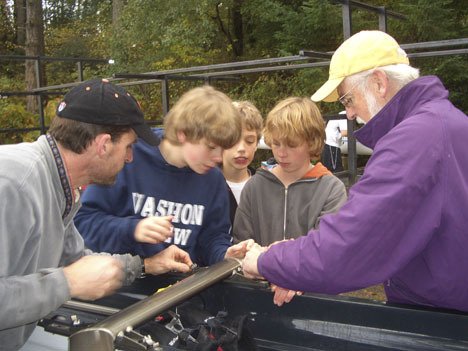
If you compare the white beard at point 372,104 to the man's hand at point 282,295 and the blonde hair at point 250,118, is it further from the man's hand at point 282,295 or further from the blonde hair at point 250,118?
the blonde hair at point 250,118

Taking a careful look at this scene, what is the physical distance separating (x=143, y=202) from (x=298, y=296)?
0.70 m

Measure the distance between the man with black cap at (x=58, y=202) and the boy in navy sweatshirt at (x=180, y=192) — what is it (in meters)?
0.21

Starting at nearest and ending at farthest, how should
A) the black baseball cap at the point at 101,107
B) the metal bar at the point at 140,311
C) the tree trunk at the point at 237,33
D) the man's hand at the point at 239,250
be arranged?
the metal bar at the point at 140,311 < the black baseball cap at the point at 101,107 < the man's hand at the point at 239,250 < the tree trunk at the point at 237,33

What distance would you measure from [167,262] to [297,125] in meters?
0.83

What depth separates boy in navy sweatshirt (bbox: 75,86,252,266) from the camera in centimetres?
202

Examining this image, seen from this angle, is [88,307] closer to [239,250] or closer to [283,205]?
[239,250]

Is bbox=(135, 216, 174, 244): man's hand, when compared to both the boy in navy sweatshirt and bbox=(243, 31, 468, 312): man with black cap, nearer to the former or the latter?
the boy in navy sweatshirt

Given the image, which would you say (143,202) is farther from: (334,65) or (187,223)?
(334,65)

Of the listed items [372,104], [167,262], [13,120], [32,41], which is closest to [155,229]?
[167,262]

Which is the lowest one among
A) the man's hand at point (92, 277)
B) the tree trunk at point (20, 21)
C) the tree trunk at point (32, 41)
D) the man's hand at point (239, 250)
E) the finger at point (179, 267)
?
the finger at point (179, 267)

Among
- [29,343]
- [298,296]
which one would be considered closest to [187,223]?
[298,296]

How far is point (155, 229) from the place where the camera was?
5.96ft

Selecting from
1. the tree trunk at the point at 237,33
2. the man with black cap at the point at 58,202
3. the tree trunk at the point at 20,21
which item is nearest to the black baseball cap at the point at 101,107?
the man with black cap at the point at 58,202

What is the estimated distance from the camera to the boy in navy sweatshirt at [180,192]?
202 centimetres
